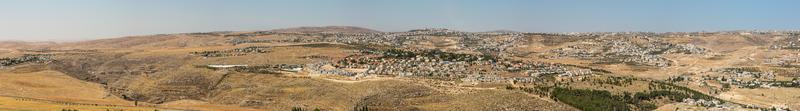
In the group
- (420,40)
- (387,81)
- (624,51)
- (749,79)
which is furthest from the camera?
(420,40)

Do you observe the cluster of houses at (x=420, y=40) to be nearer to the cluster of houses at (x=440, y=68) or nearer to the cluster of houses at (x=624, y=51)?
the cluster of houses at (x=624, y=51)

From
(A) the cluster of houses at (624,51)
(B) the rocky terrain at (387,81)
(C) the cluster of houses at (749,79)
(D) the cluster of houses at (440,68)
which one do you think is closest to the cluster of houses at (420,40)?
(A) the cluster of houses at (624,51)

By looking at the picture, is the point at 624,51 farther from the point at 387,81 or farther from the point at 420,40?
the point at 387,81

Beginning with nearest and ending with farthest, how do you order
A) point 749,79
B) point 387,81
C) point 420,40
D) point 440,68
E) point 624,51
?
point 387,81
point 440,68
point 749,79
point 624,51
point 420,40

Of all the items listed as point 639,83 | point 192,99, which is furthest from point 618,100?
point 192,99

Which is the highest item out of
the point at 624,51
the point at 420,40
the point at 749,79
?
the point at 420,40

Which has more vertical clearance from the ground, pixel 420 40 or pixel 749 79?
pixel 420 40

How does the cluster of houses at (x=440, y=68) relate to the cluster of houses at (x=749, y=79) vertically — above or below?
above

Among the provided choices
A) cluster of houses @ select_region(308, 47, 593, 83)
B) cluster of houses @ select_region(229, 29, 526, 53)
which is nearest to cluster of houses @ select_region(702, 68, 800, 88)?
cluster of houses @ select_region(308, 47, 593, 83)

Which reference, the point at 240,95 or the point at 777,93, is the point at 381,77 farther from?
the point at 777,93

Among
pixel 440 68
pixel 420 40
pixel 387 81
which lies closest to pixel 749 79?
pixel 440 68

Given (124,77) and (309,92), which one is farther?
(124,77)
